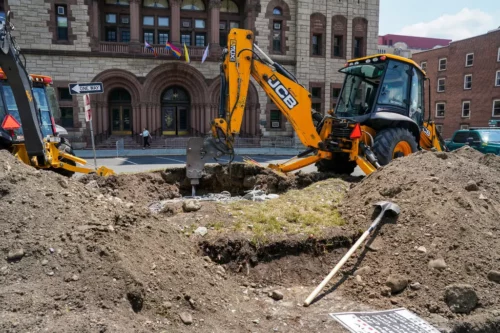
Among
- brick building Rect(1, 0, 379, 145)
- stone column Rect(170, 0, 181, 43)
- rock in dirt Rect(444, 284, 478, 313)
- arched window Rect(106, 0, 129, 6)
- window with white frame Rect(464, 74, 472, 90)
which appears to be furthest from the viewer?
window with white frame Rect(464, 74, 472, 90)

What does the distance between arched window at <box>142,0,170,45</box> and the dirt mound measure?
2318 centimetres

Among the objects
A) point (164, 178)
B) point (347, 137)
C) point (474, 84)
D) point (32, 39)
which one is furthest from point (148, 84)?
point (474, 84)

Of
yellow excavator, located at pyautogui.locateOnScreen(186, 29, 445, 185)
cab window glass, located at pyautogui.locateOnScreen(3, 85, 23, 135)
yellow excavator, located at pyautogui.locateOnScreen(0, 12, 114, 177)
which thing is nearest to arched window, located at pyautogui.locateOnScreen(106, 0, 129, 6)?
yellow excavator, located at pyautogui.locateOnScreen(0, 12, 114, 177)

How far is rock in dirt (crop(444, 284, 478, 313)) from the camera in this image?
3592 mm

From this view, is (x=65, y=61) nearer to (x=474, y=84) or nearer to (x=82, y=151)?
(x=82, y=151)

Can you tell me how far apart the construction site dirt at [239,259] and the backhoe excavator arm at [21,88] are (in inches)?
73.2

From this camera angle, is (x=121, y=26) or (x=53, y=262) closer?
(x=53, y=262)

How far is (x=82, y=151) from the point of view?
2292 centimetres

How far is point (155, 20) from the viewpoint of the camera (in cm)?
2538

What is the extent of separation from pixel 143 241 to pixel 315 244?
2138 mm

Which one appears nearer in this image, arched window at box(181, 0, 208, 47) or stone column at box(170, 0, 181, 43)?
stone column at box(170, 0, 181, 43)

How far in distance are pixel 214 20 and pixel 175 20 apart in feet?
8.68

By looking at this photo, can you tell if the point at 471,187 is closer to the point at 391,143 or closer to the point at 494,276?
the point at 494,276

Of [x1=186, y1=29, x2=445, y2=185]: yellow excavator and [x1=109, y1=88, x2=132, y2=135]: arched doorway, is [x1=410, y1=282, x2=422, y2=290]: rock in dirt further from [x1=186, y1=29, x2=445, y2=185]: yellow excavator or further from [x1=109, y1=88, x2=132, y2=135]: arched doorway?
[x1=109, y1=88, x2=132, y2=135]: arched doorway
